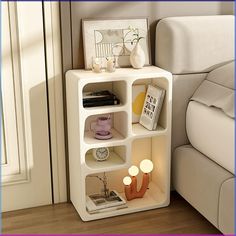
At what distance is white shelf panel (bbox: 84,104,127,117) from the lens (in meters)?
2.39

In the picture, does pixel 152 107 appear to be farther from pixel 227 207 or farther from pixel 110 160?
pixel 227 207

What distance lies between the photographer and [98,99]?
8.09ft

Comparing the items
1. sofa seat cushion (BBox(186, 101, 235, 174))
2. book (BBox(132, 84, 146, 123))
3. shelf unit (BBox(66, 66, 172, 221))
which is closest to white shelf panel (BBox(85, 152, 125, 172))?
shelf unit (BBox(66, 66, 172, 221))

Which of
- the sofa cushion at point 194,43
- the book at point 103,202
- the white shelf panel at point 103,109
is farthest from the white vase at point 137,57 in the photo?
the book at point 103,202

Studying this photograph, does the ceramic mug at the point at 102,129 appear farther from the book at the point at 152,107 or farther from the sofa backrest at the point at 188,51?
the sofa backrest at the point at 188,51

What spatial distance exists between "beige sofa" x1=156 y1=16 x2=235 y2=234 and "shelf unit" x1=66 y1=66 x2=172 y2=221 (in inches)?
3.8

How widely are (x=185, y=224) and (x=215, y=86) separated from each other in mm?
728

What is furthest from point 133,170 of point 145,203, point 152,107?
point 152,107

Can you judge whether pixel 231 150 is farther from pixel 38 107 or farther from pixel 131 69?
pixel 38 107

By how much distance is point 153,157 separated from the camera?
2.81 m

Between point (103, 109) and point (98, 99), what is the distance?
7 centimetres

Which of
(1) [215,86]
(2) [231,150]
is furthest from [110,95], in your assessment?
(2) [231,150]

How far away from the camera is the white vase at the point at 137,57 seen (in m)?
2.54

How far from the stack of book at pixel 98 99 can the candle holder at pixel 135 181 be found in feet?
1.28
